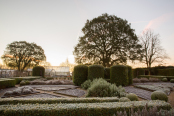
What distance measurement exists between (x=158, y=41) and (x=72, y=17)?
69.4ft

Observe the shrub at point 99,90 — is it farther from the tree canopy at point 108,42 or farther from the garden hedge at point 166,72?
the garden hedge at point 166,72

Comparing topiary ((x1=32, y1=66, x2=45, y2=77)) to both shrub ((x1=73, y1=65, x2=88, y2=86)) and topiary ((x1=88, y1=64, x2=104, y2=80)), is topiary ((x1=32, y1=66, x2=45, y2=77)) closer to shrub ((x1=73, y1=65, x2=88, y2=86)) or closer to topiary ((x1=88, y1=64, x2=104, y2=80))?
shrub ((x1=73, y1=65, x2=88, y2=86))

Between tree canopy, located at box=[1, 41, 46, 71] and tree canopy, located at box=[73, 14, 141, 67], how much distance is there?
17.5 m

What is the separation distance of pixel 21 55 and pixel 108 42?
2442cm

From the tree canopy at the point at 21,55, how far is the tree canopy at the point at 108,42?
1755cm

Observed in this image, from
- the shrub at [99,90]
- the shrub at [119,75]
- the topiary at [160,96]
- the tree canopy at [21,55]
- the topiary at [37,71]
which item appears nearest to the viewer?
the topiary at [160,96]

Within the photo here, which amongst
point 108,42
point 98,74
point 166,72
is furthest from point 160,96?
point 166,72

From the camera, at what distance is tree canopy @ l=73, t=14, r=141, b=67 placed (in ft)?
64.4

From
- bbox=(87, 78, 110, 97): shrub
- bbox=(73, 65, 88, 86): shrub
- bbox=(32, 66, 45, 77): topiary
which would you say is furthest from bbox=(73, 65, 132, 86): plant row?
bbox=(32, 66, 45, 77): topiary

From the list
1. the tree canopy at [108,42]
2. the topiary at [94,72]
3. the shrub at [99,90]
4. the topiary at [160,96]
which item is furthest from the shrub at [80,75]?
the tree canopy at [108,42]

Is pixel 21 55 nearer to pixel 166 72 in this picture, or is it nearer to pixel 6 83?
pixel 6 83

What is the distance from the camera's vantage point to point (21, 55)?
30328 millimetres

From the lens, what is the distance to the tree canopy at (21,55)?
96.2ft

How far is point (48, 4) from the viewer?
30.4 feet
